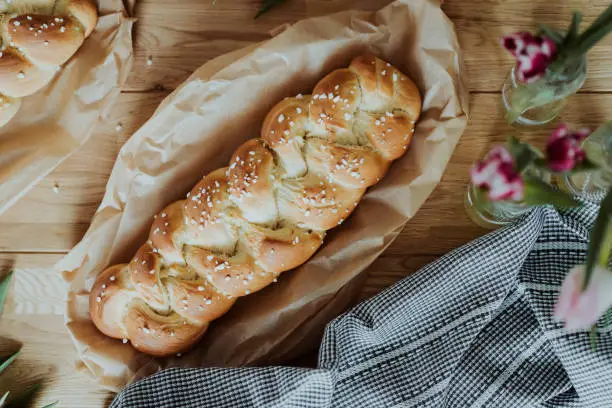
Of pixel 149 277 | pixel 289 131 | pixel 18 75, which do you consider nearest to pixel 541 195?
pixel 289 131

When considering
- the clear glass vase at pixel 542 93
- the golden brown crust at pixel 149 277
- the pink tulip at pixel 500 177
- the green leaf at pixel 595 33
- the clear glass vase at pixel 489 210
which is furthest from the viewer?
the golden brown crust at pixel 149 277

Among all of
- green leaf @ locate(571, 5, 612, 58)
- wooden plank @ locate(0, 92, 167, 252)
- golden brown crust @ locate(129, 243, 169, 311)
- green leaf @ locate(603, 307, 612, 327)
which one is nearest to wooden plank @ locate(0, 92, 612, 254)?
wooden plank @ locate(0, 92, 167, 252)

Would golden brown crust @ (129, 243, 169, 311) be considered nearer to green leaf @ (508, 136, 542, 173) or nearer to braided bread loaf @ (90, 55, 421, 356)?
braided bread loaf @ (90, 55, 421, 356)

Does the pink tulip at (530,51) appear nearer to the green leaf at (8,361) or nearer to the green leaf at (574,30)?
the green leaf at (574,30)

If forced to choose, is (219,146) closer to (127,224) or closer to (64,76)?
(127,224)

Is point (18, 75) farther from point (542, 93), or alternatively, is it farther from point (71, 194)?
point (542, 93)

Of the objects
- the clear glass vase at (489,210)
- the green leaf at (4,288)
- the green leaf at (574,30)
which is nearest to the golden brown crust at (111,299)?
the green leaf at (4,288)
